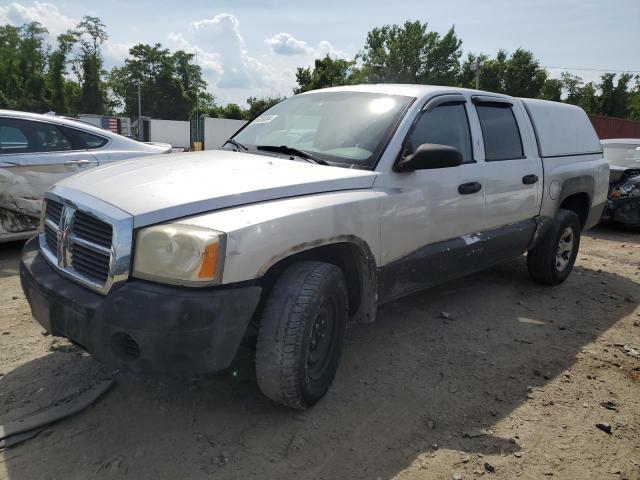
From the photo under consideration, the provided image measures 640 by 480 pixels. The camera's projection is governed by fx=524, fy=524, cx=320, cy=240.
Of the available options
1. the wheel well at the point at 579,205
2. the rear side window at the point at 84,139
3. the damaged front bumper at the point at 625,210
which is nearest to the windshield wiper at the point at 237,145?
the rear side window at the point at 84,139

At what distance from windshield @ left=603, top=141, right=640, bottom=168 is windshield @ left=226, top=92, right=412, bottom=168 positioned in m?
7.46

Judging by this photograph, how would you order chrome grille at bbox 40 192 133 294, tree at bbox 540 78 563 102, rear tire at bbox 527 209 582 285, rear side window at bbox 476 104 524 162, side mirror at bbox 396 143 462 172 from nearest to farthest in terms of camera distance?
chrome grille at bbox 40 192 133 294, side mirror at bbox 396 143 462 172, rear side window at bbox 476 104 524 162, rear tire at bbox 527 209 582 285, tree at bbox 540 78 563 102

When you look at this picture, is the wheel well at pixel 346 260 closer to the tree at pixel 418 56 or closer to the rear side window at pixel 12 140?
the rear side window at pixel 12 140

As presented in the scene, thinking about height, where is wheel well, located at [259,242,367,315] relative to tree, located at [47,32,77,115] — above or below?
below

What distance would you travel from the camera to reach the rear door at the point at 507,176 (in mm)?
4219

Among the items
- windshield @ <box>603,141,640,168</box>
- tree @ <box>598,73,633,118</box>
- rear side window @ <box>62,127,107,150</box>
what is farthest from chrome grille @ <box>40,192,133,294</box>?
tree @ <box>598,73,633,118</box>

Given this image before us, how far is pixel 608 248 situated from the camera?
778 centimetres

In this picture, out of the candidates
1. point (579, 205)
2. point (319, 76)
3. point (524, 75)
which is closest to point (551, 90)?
point (524, 75)

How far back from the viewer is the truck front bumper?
224 cm

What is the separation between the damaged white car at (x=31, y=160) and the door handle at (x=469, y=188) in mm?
4174

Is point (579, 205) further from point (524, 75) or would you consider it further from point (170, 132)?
point (524, 75)

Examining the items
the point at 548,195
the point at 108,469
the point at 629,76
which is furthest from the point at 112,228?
the point at 629,76

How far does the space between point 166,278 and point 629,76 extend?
70024 millimetres

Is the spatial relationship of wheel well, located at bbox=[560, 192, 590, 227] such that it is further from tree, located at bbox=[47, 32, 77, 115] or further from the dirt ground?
tree, located at bbox=[47, 32, 77, 115]
